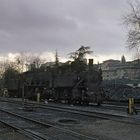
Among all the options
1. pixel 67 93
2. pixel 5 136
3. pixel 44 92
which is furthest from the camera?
pixel 44 92


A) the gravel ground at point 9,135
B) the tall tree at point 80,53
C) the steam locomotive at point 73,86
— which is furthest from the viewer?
the tall tree at point 80,53

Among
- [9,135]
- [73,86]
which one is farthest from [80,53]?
[9,135]

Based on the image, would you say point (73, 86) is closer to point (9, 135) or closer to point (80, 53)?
point (9, 135)

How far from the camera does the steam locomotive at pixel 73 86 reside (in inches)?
1634

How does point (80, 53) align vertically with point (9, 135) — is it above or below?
above

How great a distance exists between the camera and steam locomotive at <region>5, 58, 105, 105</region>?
1634 inches

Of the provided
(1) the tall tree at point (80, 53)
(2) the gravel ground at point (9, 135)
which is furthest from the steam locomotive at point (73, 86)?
(1) the tall tree at point (80, 53)

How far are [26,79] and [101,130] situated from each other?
134 feet

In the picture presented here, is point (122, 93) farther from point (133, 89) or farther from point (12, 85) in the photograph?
point (12, 85)

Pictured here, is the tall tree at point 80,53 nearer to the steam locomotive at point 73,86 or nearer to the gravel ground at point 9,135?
the steam locomotive at point 73,86

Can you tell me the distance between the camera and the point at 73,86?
43.3 meters

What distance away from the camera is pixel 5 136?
16.1 m

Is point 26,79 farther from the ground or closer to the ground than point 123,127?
farther from the ground

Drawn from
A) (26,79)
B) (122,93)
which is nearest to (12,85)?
(26,79)
